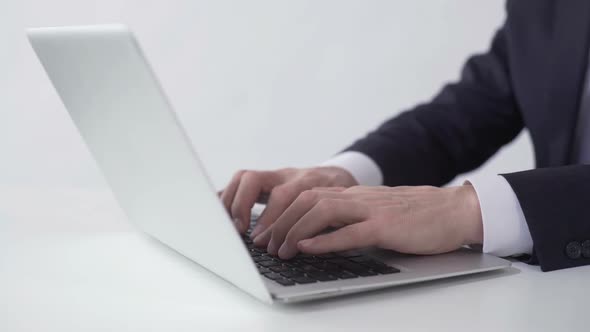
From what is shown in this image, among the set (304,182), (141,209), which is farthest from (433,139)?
(141,209)

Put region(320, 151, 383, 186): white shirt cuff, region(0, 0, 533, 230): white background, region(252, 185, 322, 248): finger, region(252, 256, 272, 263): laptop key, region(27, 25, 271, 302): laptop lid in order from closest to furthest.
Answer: region(27, 25, 271, 302): laptop lid, region(252, 256, 272, 263): laptop key, region(252, 185, 322, 248): finger, region(320, 151, 383, 186): white shirt cuff, region(0, 0, 533, 230): white background

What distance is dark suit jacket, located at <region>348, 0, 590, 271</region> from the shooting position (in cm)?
158

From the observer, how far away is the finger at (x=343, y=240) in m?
0.87

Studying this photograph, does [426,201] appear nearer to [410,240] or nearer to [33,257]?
[410,240]

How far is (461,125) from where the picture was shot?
74.2 inches

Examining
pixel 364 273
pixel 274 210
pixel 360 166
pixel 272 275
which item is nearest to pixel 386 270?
pixel 364 273

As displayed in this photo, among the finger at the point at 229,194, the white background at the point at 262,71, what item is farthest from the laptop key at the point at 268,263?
the white background at the point at 262,71

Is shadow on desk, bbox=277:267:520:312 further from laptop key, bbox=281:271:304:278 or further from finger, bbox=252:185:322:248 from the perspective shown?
finger, bbox=252:185:322:248

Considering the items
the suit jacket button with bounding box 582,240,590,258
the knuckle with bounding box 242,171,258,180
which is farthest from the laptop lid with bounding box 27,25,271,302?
the suit jacket button with bounding box 582,240,590,258

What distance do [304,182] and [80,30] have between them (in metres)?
0.57

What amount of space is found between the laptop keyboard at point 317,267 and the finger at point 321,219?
0.8 inches

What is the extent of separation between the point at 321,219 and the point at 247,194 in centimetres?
31

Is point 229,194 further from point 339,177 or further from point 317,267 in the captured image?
point 317,267

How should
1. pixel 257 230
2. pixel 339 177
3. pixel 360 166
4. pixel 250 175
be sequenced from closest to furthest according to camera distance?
1. pixel 257 230
2. pixel 250 175
3. pixel 339 177
4. pixel 360 166
